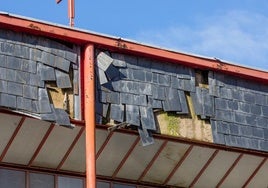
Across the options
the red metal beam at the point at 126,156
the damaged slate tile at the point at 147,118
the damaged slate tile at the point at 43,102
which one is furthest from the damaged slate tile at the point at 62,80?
the red metal beam at the point at 126,156

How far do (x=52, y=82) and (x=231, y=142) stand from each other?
619cm

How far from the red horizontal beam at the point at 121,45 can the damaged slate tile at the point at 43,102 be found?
1.69 m

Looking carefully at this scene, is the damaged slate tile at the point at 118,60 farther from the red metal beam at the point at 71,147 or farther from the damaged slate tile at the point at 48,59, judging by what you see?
the red metal beam at the point at 71,147

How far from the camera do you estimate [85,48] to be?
2691 cm

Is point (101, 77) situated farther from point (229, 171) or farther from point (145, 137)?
point (229, 171)

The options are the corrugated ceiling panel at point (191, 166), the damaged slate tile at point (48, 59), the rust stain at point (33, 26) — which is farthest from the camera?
the corrugated ceiling panel at point (191, 166)

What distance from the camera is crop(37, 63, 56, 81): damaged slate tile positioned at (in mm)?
26016

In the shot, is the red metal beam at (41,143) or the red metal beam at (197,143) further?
the red metal beam at (197,143)

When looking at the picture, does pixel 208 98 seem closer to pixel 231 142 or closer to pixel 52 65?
pixel 231 142

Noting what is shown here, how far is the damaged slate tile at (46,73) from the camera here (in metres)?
26.0

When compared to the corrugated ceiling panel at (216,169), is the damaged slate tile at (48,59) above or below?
above

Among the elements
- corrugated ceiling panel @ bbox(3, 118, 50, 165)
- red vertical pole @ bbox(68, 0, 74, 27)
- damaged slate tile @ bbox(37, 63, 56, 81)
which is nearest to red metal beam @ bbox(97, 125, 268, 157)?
corrugated ceiling panel @ bbox(3, 118, 50, 165)

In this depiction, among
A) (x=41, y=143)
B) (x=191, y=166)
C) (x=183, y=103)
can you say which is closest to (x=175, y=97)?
(x=183, y=103)

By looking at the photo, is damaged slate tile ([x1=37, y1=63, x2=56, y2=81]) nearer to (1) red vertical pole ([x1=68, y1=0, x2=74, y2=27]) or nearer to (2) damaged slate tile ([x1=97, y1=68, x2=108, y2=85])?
(2) damaged slate tile ([x1=97, y1=68, x2=108, y2=85])
